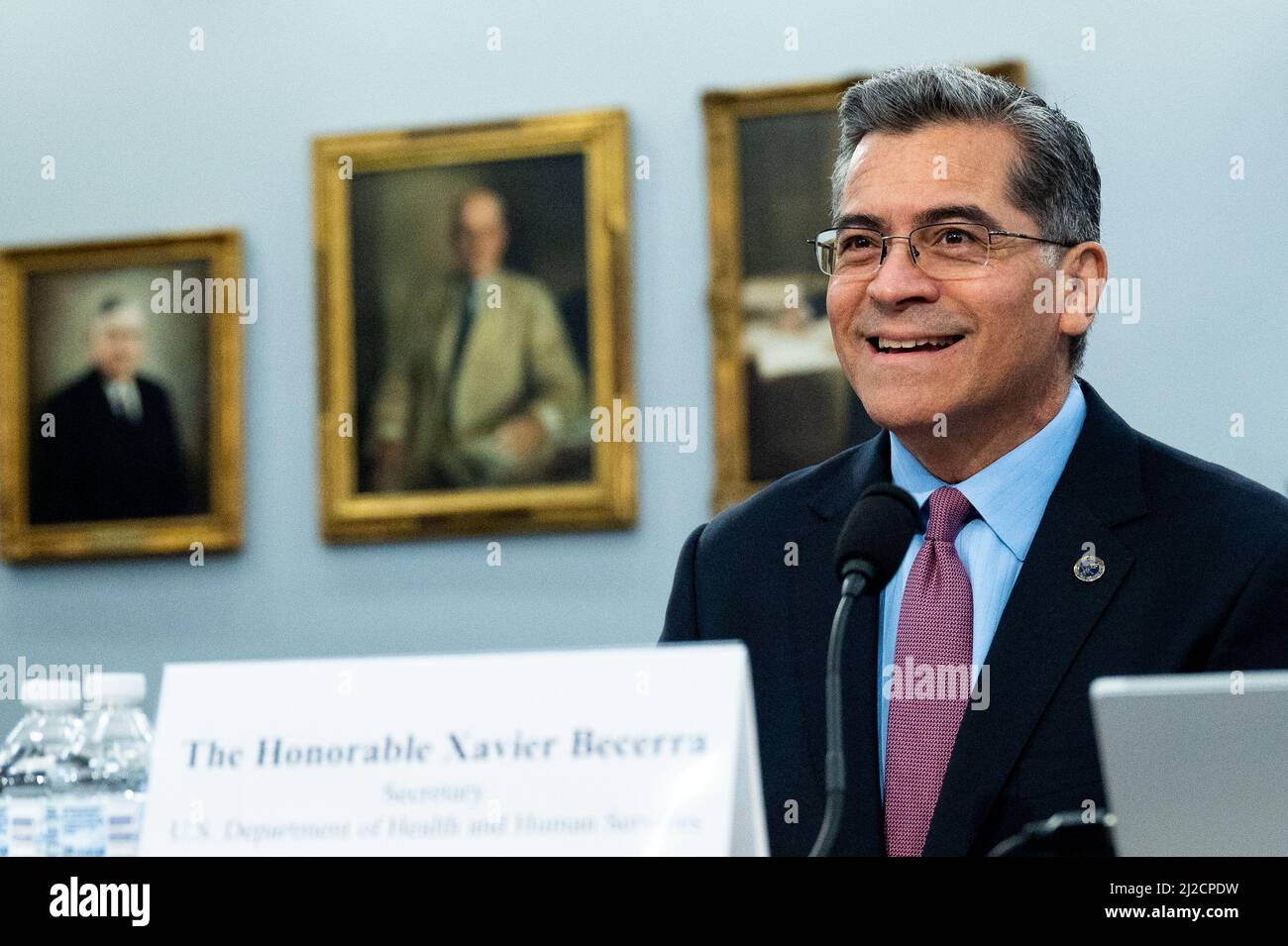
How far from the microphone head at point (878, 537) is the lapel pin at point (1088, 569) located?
58 cm

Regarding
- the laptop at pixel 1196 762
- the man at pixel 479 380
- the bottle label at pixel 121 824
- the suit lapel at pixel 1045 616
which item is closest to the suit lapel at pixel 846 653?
the suit lapel at pixel 1045 616

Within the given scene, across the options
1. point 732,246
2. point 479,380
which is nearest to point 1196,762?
point 732,246

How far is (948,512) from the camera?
2.43 metres

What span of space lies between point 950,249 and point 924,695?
751 mm

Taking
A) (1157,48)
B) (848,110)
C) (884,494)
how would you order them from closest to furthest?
1. (884,494)
2. (848,110)
3. (1157,48)

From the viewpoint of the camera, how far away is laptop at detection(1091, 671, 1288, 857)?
1427 millimetres

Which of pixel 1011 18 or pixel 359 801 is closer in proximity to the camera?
pixel 359 801

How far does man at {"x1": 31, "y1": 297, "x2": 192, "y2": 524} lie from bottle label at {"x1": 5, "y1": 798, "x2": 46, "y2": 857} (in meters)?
3.36

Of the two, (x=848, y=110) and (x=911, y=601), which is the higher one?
(x=848, y=110)

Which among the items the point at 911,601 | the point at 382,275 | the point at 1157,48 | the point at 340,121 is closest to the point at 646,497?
the point at 382,275

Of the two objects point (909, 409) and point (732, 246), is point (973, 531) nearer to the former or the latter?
point (909, 409)

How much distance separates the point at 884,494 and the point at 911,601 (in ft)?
1.75

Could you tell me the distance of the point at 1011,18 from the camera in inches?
186
